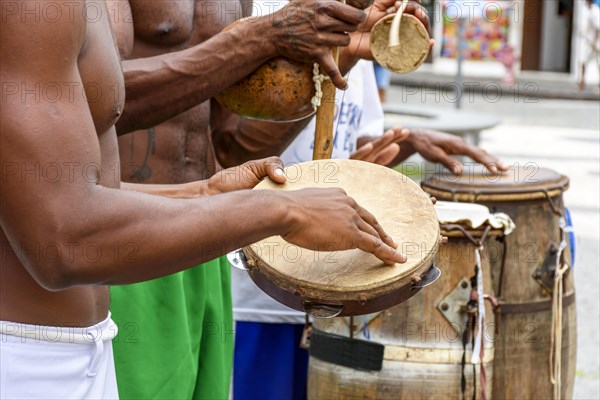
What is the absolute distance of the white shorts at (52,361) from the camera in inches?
68.2

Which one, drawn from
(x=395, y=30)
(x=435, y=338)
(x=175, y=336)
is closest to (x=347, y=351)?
(x=435, y=338)

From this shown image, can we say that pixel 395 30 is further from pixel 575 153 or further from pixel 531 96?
pixel 531 96

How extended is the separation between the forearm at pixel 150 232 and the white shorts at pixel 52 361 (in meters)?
0.19

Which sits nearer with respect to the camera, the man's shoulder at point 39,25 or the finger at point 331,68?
the man's shoulder at point 39,25

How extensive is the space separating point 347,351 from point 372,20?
941mm

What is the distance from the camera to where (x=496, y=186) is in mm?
3172

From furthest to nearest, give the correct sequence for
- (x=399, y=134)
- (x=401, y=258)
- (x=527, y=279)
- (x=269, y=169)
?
(x=399, y=134), (x=527, y=279), (x=269, y=169), (x=401, y=258)

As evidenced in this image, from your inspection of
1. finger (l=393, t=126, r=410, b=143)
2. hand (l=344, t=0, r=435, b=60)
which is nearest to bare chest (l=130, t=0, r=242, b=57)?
hand (l=344, t=0, r=435, b=60)

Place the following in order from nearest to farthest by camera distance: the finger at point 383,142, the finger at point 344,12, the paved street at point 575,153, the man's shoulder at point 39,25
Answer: the man's shoulder at point 39,25, the finger at point 344,12, the finger at point 383,142, the paved street at point 575,153

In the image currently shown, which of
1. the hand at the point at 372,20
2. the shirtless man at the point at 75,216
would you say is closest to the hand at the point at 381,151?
the hand at the point at 372,20

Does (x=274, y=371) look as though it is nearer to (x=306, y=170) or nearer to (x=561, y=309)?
(x=561, y=309)

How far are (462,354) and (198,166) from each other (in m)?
0.92

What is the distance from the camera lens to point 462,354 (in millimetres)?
2895

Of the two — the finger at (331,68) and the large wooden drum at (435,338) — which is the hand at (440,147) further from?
the finger at (331,68)
